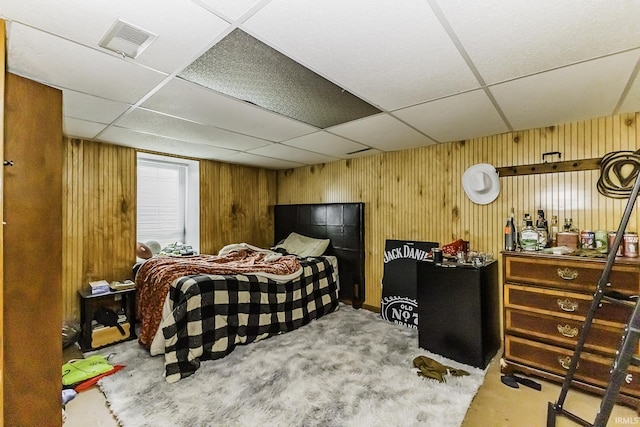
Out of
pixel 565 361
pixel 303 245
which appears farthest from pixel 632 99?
pixel 303 245

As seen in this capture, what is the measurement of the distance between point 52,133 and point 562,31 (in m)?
2.41

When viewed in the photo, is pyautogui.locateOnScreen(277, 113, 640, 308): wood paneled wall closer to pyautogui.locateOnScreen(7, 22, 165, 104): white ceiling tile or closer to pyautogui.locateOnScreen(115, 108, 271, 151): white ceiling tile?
pyautogui.locateOnScreen(115, 108, 271, 151): white ceiling tile

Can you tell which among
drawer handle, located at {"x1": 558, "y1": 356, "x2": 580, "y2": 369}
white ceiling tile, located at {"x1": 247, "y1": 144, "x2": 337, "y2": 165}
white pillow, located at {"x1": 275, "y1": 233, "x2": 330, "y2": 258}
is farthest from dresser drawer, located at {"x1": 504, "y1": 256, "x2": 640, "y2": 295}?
white ceiling tile, located at {"x1": 247, "y1": 144, "x2": 337, "y2": 165}

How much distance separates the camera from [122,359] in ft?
8.54

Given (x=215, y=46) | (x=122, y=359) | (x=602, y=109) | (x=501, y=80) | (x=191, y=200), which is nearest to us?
(x=215, y=46)

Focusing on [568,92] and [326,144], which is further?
[326,144]

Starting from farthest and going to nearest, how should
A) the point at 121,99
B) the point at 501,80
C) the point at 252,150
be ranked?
1. the point at 252,150
2. the point at 121,99
3. the point at 501,80

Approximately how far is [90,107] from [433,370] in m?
3.38

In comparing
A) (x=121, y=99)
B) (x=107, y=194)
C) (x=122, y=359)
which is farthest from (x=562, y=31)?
(x=107, y=194)

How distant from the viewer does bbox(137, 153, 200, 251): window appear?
3912 mm

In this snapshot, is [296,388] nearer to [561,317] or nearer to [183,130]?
[561,317]

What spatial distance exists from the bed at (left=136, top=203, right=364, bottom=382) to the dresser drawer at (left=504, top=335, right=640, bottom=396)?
6.31ft

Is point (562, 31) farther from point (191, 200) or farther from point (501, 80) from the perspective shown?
point (191, 200)

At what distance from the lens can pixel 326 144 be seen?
131 inches
